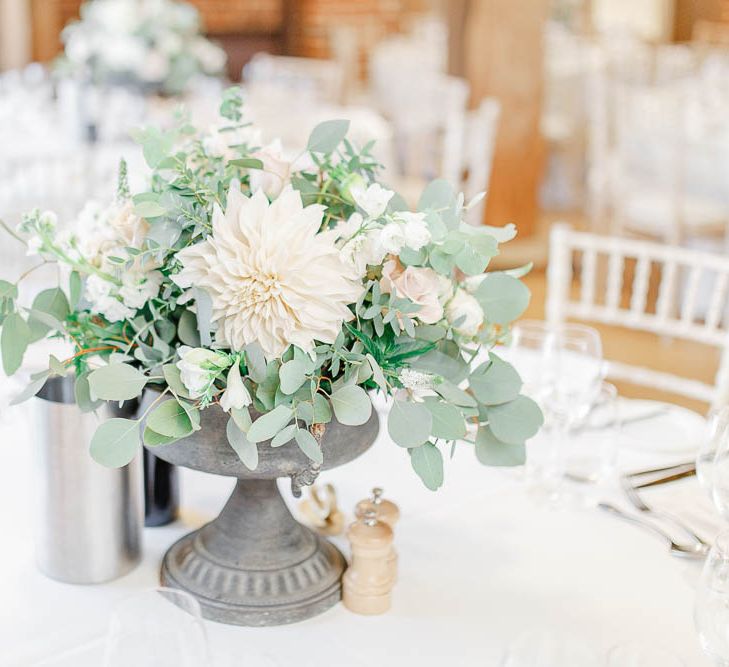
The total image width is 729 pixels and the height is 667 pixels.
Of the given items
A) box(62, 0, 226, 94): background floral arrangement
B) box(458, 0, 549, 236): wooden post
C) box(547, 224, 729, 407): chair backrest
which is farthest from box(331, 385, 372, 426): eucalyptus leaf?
box(458, 0, 549, 236): wooden post

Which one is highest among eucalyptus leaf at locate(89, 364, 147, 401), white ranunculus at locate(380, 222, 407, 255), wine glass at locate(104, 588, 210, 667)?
white ranunculus at locate(380, 222, 407, 255)

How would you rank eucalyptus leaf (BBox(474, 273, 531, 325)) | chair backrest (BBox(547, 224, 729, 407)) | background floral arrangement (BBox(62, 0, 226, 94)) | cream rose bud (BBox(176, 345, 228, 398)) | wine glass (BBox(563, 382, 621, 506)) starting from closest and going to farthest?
cream rose bud (BBox(176, 345, 228, 398))
eucalyptus leaf (BBox(474, 273, 531, 325))
wine glass (BBox(563, 382, 621, 506))
chair backrest (BBox(547, 224, 729, 407))
background floral arrangement (BBox(62, 0, 226, 94))

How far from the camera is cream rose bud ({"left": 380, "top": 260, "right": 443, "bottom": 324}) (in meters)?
1.01

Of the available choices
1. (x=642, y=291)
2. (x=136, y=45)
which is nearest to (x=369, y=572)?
(x=642, y=291)

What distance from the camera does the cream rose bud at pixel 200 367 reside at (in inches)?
36.8

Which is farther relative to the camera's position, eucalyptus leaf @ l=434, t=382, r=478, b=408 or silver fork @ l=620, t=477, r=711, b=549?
silver fork @ l=620, t=477, r=711, b=549

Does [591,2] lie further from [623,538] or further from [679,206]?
[623,538]

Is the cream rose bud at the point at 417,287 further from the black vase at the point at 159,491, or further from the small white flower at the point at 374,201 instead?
the black vase at the point at 159,491

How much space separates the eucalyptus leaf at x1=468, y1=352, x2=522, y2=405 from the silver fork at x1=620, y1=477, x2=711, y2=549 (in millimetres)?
401

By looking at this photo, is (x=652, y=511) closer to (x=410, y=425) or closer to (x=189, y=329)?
(x=410, y=425)

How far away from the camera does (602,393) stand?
158cm

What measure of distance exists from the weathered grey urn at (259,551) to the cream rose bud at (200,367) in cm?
12

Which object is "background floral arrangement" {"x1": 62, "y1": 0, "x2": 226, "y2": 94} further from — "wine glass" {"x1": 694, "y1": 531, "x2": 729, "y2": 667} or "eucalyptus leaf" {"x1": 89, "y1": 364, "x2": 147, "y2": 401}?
"wine glass" {"x1": 694, "y1": 531, "x2": 729, "y2": 667}

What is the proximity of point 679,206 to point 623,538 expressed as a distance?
3.31m
